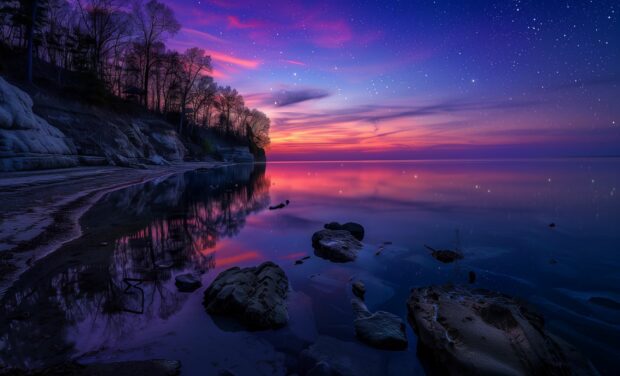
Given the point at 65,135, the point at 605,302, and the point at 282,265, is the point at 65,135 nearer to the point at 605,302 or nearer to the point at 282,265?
the point at 282,265

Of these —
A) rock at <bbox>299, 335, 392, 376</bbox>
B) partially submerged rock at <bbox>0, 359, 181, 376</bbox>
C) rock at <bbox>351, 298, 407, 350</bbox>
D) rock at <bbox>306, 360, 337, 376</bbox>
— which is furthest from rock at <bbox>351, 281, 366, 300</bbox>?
partially submerged rock at <bbox>0, 359, 181, 376</bbox>

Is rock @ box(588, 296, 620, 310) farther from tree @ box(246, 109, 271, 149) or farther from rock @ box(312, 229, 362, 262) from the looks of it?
tree @ box(246, 109, 271, 149)

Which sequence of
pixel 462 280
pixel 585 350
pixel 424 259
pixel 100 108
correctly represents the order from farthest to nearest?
pixel 100 108
pixel 424 259
pixel 462 280
pixel 585 350

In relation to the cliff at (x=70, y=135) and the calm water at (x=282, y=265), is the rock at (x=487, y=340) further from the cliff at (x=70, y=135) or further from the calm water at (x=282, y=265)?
the cliff at (x=70, y=135)

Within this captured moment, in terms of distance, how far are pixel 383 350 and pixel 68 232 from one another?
9102 mm

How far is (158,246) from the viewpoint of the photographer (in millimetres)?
8227

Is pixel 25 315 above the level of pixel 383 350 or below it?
above

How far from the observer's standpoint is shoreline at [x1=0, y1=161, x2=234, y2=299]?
5.88 meters

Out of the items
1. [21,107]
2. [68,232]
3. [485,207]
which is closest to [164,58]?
[21,107]

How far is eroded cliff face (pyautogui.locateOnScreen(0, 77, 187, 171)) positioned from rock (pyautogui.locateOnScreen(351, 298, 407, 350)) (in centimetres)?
2286

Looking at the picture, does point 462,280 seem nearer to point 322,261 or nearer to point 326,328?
point 322,261

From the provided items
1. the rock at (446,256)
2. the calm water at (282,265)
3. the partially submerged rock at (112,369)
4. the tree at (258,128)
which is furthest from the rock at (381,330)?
the tree at (258,128)

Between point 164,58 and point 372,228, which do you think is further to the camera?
point 164,58

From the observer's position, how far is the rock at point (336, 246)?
332 inches
